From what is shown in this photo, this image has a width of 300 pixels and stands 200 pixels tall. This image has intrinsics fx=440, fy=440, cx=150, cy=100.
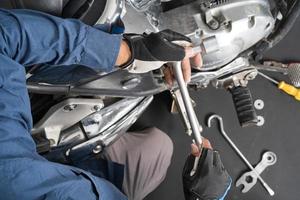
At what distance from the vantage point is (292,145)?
1323mm

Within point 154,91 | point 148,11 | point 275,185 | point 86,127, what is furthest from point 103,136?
point 275,185

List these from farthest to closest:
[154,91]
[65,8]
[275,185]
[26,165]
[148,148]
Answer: [275,185]
[148,148]
[154,91]
[65,8]
[26,165]

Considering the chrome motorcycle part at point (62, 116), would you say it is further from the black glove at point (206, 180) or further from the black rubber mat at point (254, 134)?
the black rubber mat at point (254, 134)

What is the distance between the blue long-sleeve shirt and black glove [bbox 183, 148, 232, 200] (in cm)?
A: 15

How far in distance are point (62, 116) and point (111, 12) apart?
9.2 inches

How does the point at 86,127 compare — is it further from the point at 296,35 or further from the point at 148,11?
the point at 296,35

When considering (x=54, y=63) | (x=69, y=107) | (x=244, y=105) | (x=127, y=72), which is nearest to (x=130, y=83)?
(x=127, y=72)

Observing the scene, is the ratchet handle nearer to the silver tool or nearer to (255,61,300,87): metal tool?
(255,61,300,87): metal tool

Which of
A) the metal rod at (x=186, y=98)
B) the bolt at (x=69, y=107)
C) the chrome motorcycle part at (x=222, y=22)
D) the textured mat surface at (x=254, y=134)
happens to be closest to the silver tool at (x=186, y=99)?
the metal rod at (x=186, y=98)

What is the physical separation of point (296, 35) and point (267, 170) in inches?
17.1

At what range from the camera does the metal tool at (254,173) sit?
4.26 feet

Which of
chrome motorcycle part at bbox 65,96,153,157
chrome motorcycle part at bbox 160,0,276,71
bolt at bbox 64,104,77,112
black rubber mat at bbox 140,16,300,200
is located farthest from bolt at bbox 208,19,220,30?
black rubber mat at bbox 140,16,300,200

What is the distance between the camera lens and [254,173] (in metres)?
1.30

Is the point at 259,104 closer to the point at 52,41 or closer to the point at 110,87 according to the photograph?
the point at 110,87
